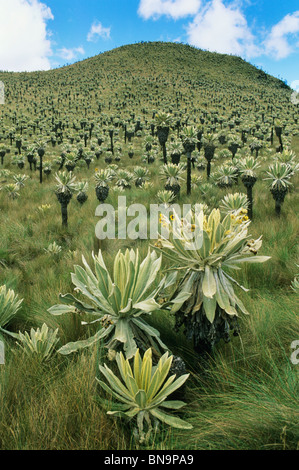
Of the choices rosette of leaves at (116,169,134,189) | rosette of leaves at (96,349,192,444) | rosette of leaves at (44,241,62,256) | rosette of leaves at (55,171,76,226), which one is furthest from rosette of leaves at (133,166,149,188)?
rosette of leaves at (96,349,192,444)

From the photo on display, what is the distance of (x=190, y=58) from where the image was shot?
89875mm

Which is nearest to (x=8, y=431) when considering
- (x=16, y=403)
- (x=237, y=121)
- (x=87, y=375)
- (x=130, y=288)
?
(x=16, y=403)

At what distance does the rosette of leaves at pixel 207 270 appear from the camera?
211 cm

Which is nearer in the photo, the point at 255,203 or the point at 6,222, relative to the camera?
the point at 255,203

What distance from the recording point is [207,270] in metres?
2.14

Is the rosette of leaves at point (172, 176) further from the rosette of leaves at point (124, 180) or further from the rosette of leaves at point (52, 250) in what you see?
the rosette of leaves at point (52, 250)

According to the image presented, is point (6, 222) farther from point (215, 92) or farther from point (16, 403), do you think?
point (215, 92)

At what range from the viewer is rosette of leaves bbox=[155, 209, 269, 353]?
211 cm

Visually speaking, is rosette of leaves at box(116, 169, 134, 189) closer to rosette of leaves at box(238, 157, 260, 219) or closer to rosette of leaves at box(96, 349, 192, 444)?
rosette of leaves at box(238, 157, 260, 219)

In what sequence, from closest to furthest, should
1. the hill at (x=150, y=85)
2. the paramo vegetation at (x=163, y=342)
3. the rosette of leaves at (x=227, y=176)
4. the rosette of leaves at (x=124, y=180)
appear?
the paramo vegetation at (x=163, y=342) < the rosette of leaves at (x=227, y=176) < the rosette of leaves at (x=124, y=180) < the hill at (x=150, y=85)

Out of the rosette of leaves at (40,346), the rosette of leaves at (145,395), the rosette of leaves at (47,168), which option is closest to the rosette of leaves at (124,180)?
the rosette of leaves at (47,168)

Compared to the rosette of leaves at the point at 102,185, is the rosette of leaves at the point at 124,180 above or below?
above

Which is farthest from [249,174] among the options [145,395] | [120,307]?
[145,395]
